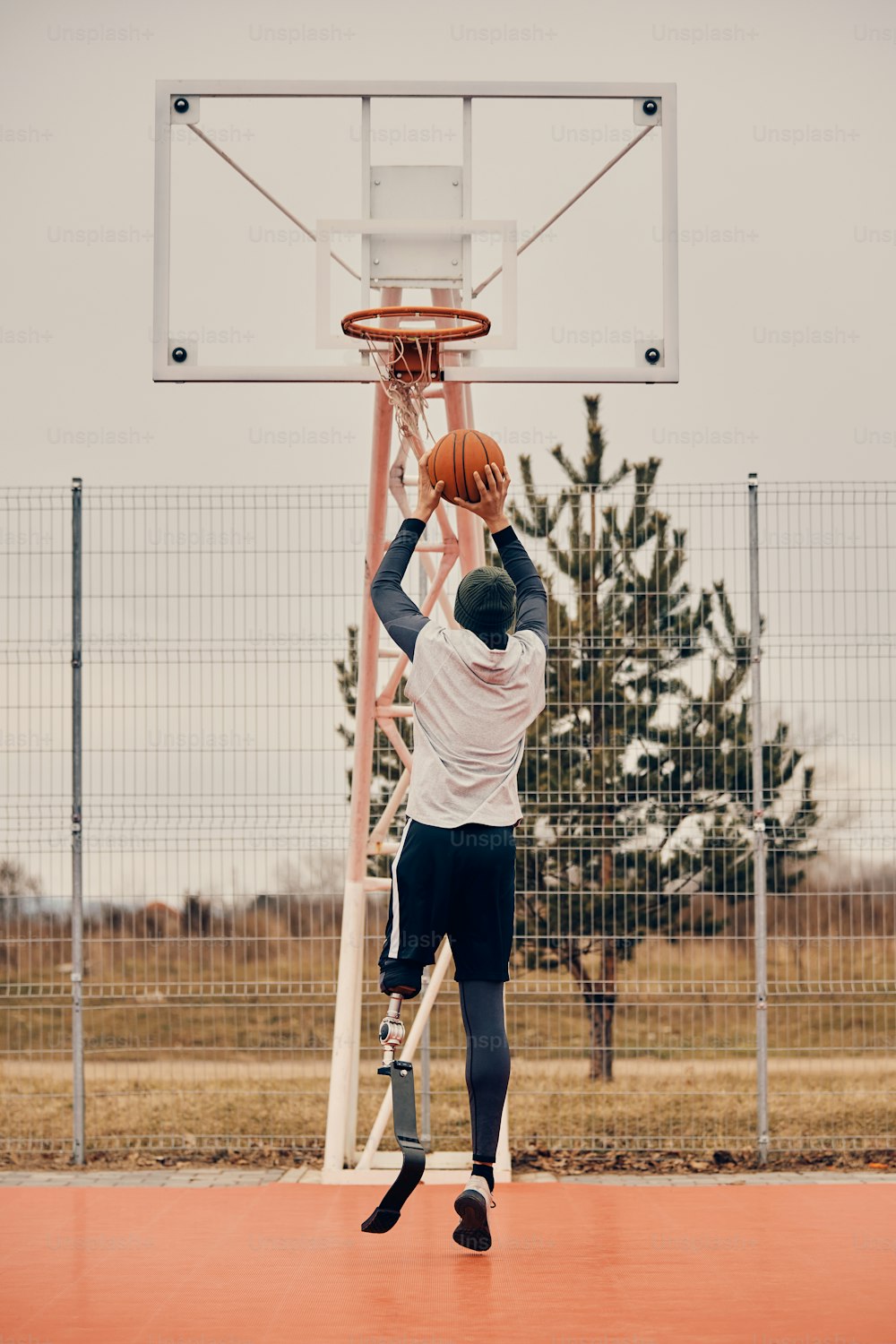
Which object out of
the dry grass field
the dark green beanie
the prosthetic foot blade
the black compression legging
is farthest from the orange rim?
the dry grass field

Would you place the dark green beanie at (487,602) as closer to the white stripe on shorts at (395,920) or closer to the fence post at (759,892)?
the white stripe on shorts at (395,920)

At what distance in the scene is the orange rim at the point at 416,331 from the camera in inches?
232

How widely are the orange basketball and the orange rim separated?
90 centimetres

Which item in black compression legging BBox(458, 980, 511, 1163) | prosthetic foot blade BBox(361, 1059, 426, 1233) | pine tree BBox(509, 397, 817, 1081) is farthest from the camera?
pine tree BBox(509, 397, 817, 1081)

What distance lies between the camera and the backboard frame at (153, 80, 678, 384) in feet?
20.0

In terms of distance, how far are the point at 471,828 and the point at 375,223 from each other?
2.65 m

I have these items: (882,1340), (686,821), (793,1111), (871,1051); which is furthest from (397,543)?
(793,1111)

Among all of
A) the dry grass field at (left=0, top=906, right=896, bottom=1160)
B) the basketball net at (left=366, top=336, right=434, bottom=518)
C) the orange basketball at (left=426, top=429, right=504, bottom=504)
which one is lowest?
the dry grass field at (left=0, top=906, right=896, bottom=1160)

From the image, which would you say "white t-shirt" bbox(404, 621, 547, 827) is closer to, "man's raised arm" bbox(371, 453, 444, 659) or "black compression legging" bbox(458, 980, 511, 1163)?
"man's raised arm" bbox(371, 453, 444, 659)

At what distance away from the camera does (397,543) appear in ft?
16.9

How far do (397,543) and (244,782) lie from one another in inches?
125

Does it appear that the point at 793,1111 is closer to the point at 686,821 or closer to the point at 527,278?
the point at 686,821

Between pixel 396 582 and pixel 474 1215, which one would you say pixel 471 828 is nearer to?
pixel 396 582

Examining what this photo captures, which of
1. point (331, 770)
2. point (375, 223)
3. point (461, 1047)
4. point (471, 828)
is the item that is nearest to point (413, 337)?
point (375, 223)
